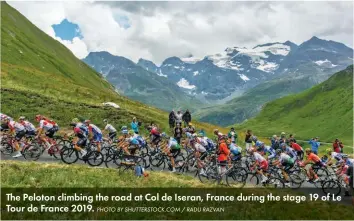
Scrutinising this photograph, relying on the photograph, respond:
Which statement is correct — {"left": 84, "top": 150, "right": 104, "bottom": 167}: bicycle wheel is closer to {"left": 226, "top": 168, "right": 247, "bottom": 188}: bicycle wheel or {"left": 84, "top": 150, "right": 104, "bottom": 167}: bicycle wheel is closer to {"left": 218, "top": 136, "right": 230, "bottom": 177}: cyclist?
{"left": 218, "top": 136, "right": 230, "bottom": 177}: cyclist

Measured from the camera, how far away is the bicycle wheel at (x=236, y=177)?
2869 centimetres

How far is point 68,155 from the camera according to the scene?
2997 cm

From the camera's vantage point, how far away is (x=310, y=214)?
964 inches

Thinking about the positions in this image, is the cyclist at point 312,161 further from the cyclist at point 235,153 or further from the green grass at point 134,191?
the cyclist at point 235,153

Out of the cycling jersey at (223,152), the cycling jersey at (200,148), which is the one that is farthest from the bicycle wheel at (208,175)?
the cycling jersey at (200,148)

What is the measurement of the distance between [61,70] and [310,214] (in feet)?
390

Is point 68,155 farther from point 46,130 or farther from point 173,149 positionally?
point 173,149

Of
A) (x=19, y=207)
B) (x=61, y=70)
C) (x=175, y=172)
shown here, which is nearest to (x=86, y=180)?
(x=19, y=207)

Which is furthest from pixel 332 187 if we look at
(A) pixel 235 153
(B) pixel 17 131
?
(B) pixel 17 131

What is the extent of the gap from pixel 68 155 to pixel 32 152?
3.01 meters

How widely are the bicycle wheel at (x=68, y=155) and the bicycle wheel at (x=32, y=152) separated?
2004 mm

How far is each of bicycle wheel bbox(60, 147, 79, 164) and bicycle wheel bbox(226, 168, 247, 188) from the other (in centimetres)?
1138

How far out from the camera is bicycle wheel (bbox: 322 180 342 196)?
28.7 meters

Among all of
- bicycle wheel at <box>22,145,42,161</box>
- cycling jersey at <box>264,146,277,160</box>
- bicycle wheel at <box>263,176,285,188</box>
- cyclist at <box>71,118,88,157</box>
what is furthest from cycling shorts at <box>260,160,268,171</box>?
bicycle wheel at <box>22,145,42,161</box>
